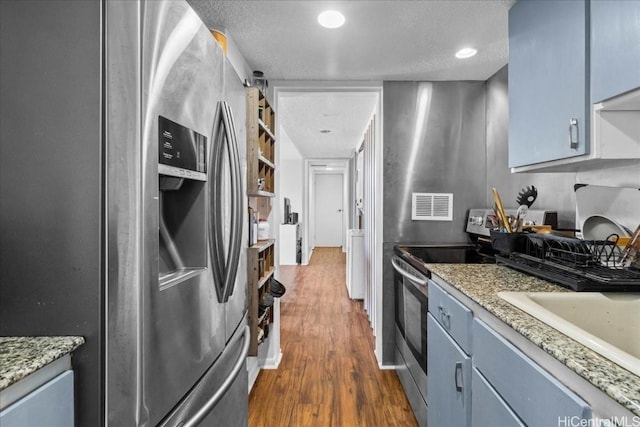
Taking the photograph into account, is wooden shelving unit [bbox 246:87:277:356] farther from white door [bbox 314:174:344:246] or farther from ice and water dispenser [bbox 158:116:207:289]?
white door [bbox 314:174:344:246]

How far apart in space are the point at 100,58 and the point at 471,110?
2.62 meters

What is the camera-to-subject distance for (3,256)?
68cm

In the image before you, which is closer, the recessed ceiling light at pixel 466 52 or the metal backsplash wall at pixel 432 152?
the recessed ceiling light at pixel 466 52

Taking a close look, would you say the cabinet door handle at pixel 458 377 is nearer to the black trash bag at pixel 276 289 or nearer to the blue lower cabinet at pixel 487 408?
the blue lower cabinet at pixel 487 408

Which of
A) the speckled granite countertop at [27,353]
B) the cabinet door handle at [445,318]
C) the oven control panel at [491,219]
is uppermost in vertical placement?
the oven control panel at [491,219]

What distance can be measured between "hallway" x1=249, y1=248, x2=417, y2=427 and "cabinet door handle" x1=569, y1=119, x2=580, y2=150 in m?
1.64

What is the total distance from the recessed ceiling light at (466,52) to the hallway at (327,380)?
2275mm

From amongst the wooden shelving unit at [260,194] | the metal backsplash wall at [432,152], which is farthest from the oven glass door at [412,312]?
the wooden shelving unit at [260,194]

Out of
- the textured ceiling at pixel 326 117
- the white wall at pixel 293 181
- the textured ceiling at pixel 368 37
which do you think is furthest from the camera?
the white wall at pixel 293 181

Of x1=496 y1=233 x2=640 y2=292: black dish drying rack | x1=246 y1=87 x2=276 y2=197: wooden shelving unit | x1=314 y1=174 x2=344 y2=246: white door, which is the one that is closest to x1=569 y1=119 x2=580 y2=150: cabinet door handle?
x1=496 y1=233 x2=640 y2=292: black dish drying rack

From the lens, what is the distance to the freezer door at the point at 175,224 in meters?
0.74

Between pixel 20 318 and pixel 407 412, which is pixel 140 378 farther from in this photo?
pixel 407 412

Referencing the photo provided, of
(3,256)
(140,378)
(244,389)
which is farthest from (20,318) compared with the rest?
(244,389)

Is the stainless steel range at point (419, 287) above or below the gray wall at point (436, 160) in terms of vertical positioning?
below
